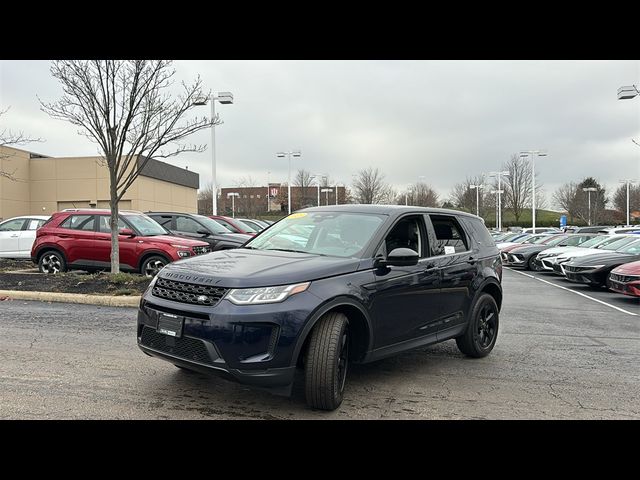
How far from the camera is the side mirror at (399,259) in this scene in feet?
14.5

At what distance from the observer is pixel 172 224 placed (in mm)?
13305

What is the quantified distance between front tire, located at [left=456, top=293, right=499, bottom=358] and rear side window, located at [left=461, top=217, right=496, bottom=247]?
0.68 metres

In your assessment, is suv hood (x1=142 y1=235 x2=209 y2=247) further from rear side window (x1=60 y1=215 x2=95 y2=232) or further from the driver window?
the driver window

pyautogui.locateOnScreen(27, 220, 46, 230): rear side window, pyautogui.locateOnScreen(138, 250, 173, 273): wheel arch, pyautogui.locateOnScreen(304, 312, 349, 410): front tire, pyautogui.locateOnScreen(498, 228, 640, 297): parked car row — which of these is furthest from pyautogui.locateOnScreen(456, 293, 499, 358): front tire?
pyautogui.locateOnScreen(27, 220, 46, 230): rear side window

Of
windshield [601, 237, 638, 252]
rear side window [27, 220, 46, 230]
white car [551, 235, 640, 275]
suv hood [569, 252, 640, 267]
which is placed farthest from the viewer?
rear side window [27, 220, 46, 230]

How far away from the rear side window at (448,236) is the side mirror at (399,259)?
0.93 metres

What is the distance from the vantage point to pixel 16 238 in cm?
1448

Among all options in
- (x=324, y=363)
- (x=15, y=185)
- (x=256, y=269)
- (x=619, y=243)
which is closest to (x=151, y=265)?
(x=256, y=269)

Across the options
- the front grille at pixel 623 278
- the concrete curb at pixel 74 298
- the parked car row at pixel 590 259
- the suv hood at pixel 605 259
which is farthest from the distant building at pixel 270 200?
the concrete curb at pixel 74 298

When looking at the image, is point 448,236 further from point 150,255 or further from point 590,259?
point 590,259

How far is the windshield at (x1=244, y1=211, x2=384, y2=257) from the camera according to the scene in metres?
4.75

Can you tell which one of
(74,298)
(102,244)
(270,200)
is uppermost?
(270,200)

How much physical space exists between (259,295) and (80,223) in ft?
29.8

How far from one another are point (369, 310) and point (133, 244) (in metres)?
7.93
